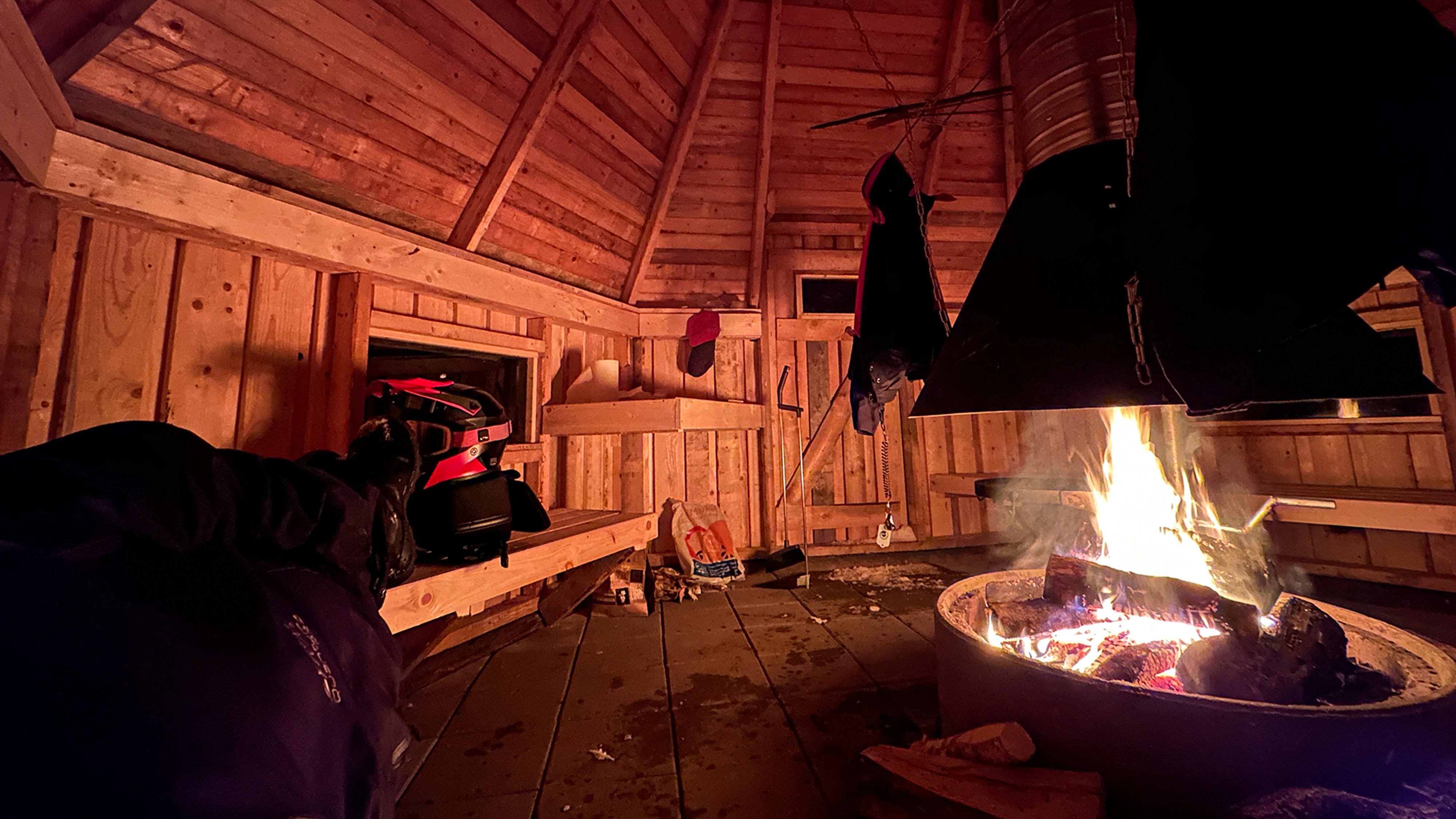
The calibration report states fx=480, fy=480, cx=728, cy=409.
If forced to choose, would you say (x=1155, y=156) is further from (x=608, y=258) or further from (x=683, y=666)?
(x=608, y=258)

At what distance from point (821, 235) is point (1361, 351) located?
417 centimetres

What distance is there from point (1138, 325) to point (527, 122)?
350 centimetres

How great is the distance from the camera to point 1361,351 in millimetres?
1784

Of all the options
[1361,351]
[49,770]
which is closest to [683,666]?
[49,770]

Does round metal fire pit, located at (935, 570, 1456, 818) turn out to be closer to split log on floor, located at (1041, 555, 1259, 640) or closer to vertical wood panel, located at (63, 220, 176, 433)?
split log on floor, located at (1041, 555, 1259, 640)

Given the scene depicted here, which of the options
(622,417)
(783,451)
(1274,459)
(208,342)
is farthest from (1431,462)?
(208,342)

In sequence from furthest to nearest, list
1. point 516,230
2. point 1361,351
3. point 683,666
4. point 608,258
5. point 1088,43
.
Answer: point 608,258 < point 516,230 < point 683,666 < point 1088,43 < point 1361,351

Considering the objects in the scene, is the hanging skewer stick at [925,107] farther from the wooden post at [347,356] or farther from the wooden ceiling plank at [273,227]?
the wooden post at [347,356]

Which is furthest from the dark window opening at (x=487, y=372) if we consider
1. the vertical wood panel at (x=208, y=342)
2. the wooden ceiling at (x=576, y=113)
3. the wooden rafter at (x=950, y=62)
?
the wooden rafter at (x=950, y=62)

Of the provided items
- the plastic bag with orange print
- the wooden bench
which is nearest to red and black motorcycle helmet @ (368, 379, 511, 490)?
the wooden bench

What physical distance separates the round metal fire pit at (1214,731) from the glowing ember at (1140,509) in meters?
0.62

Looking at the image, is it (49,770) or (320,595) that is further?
(320,595)

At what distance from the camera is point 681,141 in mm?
4191

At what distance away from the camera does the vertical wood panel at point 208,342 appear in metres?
2.17
